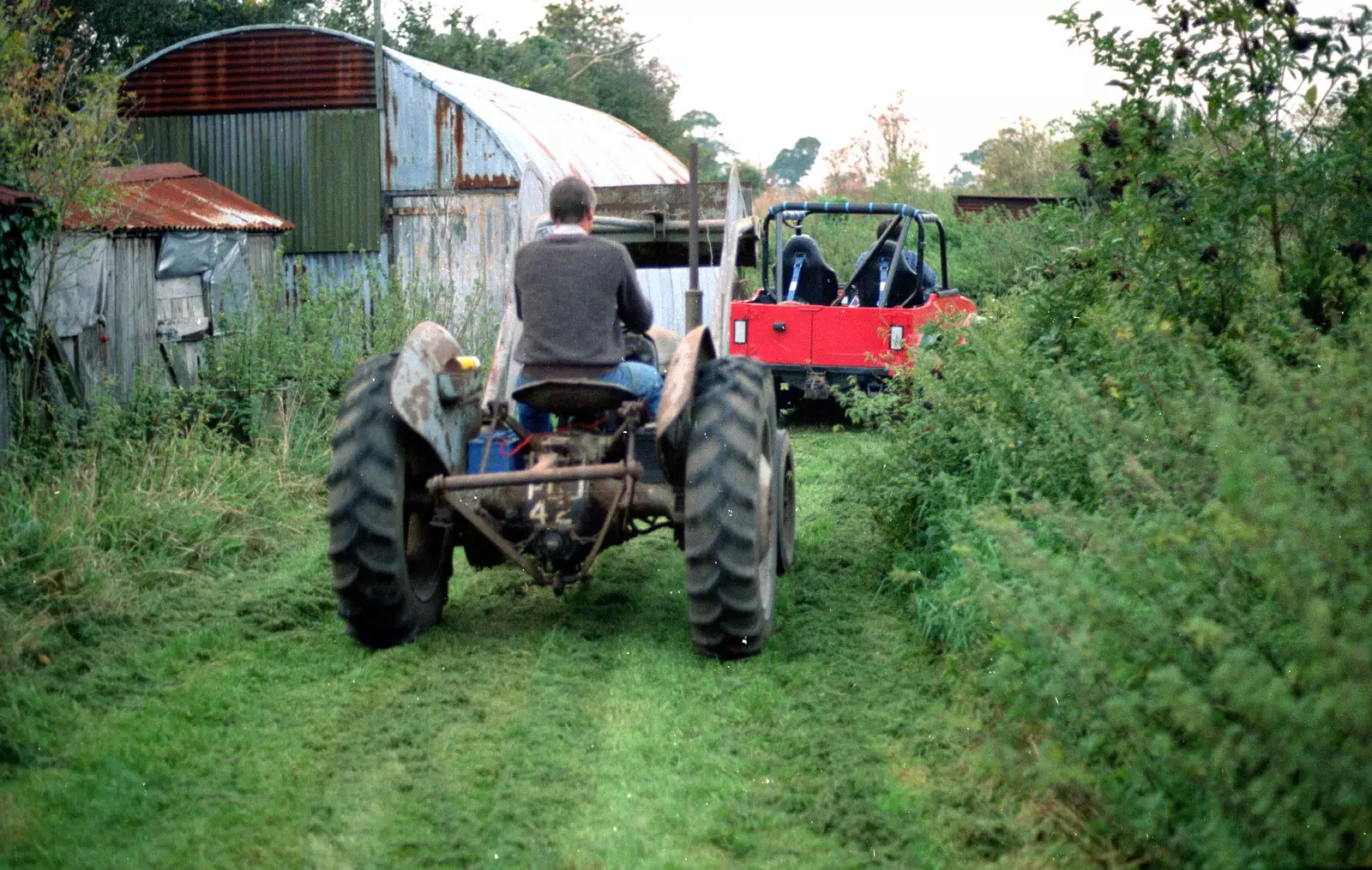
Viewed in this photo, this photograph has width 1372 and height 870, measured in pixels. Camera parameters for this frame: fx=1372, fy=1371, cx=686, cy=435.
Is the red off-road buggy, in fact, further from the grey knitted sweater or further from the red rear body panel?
the grey knitted sweater

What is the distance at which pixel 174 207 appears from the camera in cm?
1269

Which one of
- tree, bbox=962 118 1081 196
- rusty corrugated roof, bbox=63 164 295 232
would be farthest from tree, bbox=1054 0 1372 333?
tree, bbox=962 118 1081 196

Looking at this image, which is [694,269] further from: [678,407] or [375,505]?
[375,505]

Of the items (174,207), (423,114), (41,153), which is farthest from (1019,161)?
(41,153)

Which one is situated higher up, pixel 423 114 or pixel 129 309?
pixel 423 114

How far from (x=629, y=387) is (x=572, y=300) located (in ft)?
1.65

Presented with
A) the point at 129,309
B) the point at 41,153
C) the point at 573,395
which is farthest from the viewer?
the point at 129,309

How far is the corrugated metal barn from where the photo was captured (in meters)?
15.9

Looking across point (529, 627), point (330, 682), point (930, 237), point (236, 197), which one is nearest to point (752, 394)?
point (529, 627)

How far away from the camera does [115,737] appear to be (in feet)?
15.4

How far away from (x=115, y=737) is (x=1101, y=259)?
16.5 feet

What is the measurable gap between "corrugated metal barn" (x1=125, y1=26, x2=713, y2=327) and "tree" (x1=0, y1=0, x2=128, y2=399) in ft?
22.5

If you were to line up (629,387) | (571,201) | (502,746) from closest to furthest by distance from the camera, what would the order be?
1. (502,746)
2. (571,201)
3. (629,387)

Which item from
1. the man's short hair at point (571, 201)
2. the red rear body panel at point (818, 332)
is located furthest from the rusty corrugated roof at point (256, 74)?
the man's short hair at point (571, 201)
